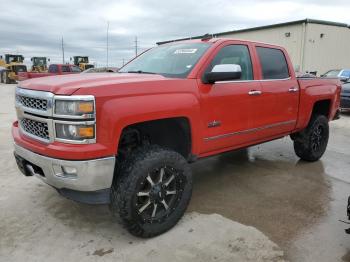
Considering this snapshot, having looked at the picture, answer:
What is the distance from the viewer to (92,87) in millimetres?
2926

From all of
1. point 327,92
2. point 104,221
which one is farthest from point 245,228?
point 327,92

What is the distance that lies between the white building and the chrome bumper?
2457 cm

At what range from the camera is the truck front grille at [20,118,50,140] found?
3.09 meters

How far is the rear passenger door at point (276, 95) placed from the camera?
4680 mm

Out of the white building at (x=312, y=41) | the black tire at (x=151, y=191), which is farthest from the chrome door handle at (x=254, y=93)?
the white building at (x=312, y=41)

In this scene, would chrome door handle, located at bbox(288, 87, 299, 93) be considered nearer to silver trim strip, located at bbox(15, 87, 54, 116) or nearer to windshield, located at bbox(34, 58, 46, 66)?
silver trim strip, located at bbox(15, 87, 54, 116)

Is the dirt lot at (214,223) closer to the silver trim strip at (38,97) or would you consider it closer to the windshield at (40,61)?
the silver trim strip at (38,97)

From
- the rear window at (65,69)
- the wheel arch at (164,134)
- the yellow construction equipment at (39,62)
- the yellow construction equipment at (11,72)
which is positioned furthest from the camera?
the yellow construction equipment at (39,62)

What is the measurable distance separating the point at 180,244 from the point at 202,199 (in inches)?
44.2

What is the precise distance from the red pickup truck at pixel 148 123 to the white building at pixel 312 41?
22085 mm

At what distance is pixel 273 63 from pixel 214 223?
2556mm

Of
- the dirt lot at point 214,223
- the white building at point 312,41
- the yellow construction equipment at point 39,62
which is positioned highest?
the white building at point 312,41

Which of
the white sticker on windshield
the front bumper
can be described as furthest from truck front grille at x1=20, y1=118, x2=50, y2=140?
the front bumper

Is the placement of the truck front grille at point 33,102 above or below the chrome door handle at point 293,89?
below
